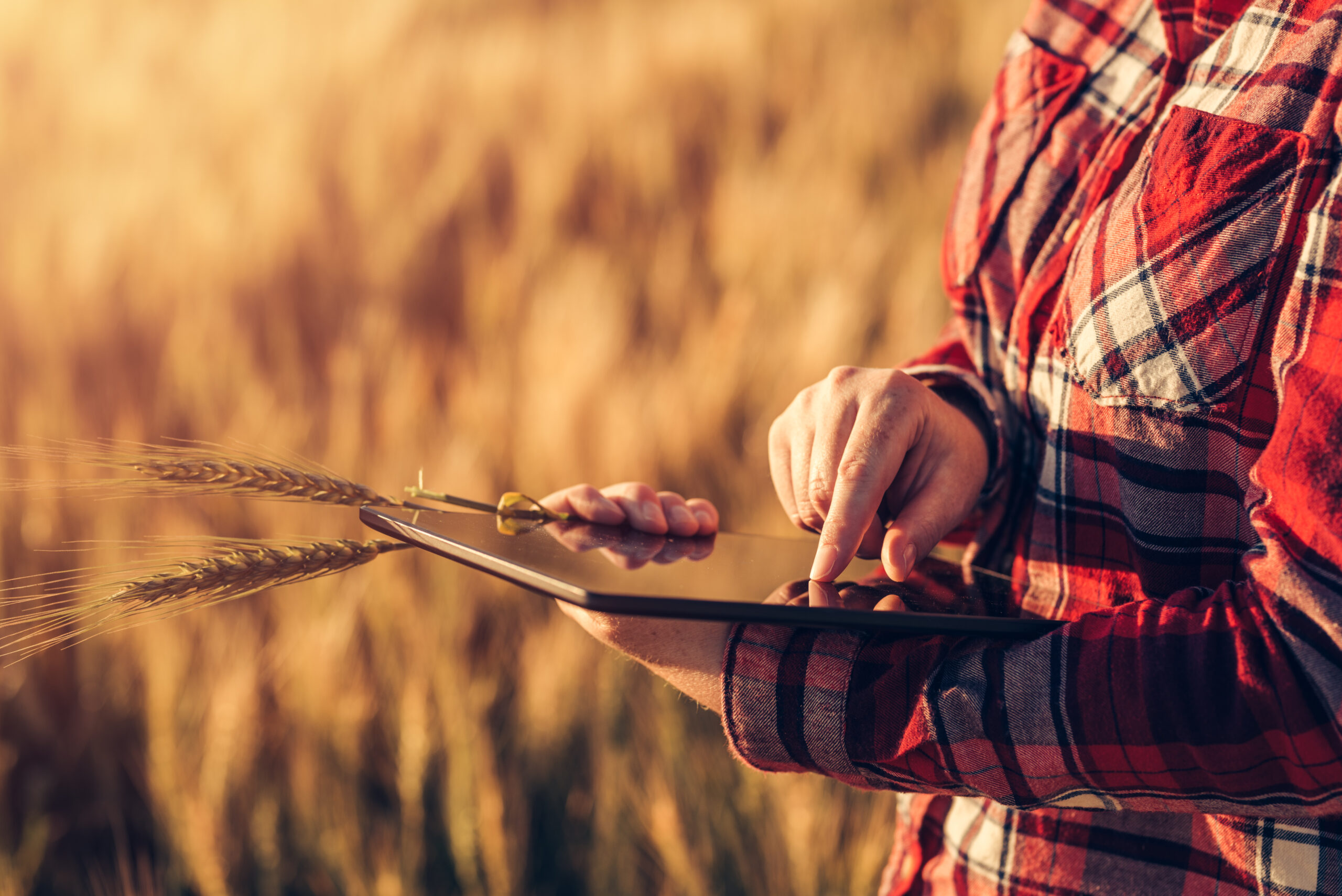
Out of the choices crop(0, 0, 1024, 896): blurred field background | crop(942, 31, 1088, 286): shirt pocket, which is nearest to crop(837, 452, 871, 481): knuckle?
crop(942, 31, 1088, 286): shirt pocket

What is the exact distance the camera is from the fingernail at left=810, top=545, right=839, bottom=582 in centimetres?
52

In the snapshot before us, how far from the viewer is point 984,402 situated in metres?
0.68

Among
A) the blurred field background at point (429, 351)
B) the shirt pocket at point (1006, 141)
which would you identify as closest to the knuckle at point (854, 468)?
the shirt pocket at point (1006, 141)

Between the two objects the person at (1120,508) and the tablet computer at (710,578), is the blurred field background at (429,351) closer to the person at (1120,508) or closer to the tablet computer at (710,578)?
the tablet computer at (710,578)

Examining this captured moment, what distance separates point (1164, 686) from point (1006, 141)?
17.7 inches

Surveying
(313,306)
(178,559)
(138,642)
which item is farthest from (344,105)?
(178,559)

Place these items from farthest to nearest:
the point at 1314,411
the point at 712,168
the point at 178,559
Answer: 1. the point at 712,168
2. the point at 178,559
3. the point at 1314,411

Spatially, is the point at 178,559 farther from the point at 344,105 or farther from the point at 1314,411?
the point at 344,105

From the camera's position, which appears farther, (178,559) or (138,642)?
(138,642)

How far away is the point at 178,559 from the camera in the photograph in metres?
0.56

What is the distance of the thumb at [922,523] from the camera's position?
54 cm

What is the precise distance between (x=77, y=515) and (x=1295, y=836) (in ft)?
4.94

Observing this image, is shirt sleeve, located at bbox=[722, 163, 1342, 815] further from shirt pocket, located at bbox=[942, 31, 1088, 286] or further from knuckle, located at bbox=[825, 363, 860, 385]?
shirt pocket, located at bbox=[942, 31, 1088, 286]

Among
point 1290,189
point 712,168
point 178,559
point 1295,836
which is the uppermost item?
point 712,168
